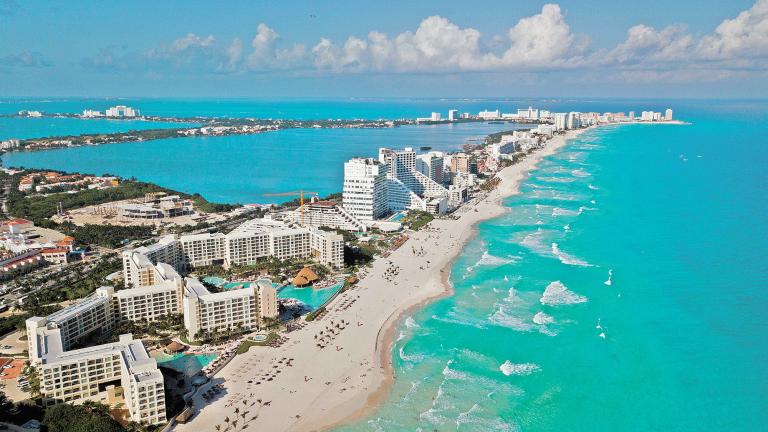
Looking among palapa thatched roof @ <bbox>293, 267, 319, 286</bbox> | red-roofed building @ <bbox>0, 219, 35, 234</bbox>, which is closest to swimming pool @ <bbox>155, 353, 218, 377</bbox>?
palapa thatched roof @ <bbox>293, 267, 319, 286</bbox>

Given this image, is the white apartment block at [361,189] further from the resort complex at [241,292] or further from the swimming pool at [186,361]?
the swimming pool at [186,361]

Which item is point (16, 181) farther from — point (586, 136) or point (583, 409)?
point (586, 136)

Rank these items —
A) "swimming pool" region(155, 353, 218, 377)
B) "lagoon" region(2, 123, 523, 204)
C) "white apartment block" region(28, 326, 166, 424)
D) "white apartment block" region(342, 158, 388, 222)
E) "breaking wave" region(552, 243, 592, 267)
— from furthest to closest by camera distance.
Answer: "lagoon" region(2, 123, 523, 204) → "white apartment block" region(342, 158, 388, 222) → "breaking wave" region(552, 243, 592, 267) → "swimming pool" region(155, 353, 218, 377) → "white apartment block" region(28, 326, 166, 424)

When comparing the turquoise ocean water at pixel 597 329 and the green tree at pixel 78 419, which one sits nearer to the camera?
the green tree at pixel 78 419

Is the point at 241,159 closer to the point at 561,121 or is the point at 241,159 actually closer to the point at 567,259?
the point at 567,259

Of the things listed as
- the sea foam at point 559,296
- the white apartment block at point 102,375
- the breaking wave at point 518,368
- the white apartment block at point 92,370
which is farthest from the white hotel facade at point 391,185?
the white apartment block at point 102,375

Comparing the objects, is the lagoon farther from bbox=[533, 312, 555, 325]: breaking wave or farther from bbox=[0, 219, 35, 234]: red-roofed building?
bbox=[533, 312, 555, 325]: breaking wave
